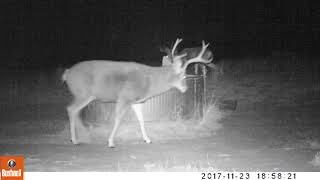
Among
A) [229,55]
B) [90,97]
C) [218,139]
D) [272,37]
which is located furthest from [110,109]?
[272,37]

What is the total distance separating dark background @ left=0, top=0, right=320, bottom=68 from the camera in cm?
1145

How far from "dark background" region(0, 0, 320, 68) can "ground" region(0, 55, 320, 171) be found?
3286 millimetres

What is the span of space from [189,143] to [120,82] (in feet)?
3.35

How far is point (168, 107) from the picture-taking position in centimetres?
632

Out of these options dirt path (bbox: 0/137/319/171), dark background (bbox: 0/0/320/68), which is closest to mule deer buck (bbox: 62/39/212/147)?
dirt path (bbox: 0/137/319/171)

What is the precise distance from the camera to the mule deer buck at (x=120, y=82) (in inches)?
214

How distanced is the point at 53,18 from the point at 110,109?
615cm

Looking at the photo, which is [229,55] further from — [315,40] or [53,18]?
[53,18]

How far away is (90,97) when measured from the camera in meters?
5.46

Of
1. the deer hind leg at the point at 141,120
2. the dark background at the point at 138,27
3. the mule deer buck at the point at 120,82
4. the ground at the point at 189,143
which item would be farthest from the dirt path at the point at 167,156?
the dark background at the point at 138,27

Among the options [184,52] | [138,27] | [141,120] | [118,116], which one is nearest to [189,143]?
[141,120]

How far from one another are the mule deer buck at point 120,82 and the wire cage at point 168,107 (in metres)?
0.51

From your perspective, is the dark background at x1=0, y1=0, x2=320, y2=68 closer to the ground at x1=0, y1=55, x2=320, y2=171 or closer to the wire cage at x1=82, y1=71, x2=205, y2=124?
the ground at x1=0, y1=55, x2=320, y2=171

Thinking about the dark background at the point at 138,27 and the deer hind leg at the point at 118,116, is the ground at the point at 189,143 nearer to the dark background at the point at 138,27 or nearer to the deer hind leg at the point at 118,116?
the deer hind leg at the point at 118,116
